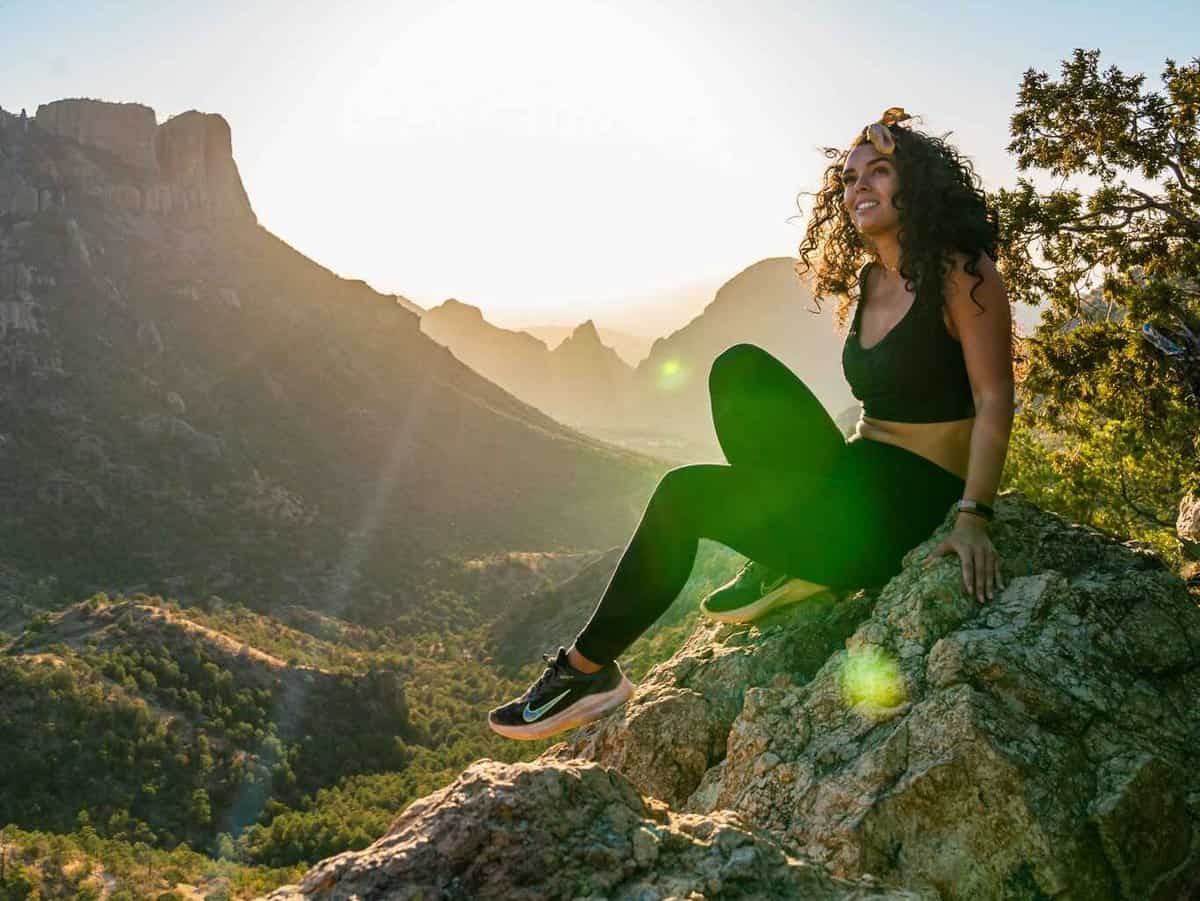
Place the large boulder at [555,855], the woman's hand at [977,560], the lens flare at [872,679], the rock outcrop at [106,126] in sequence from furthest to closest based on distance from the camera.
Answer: the rock outcrop at [106,126] → the woman's hand at [977,560] → the lens flare at [872,679] → the large boulder at [555,855]

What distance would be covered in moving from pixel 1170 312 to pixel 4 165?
83.9m

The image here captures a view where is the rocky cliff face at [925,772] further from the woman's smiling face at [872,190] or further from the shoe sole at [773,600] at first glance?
the woman's smiling face at [872,190]

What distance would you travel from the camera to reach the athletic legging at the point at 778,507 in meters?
3.46

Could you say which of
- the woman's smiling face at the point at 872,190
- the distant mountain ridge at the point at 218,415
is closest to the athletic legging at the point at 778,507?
the woman's smiling face at the point at 872,190

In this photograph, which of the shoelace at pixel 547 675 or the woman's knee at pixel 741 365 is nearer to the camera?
the shoelace at pixel 547 675

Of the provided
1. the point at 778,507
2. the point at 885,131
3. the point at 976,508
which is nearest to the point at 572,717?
the point at 778,507

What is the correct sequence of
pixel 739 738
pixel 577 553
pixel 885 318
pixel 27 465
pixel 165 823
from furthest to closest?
pixel 577 553, pixel 27 465, pixel 165 823, pixel 885 318, pixel 739 738


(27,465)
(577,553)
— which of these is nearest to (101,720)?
(27,465)

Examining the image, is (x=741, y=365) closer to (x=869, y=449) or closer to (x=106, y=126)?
(x=869, y=449)

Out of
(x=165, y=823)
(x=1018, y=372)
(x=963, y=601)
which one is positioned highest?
(x=1018, y=372)

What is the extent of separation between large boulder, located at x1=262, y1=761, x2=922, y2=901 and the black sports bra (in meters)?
2.18

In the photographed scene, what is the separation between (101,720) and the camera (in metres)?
32.1

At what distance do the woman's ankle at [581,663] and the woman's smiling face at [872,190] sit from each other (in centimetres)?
234

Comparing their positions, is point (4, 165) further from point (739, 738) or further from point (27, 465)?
point (739, 738)
